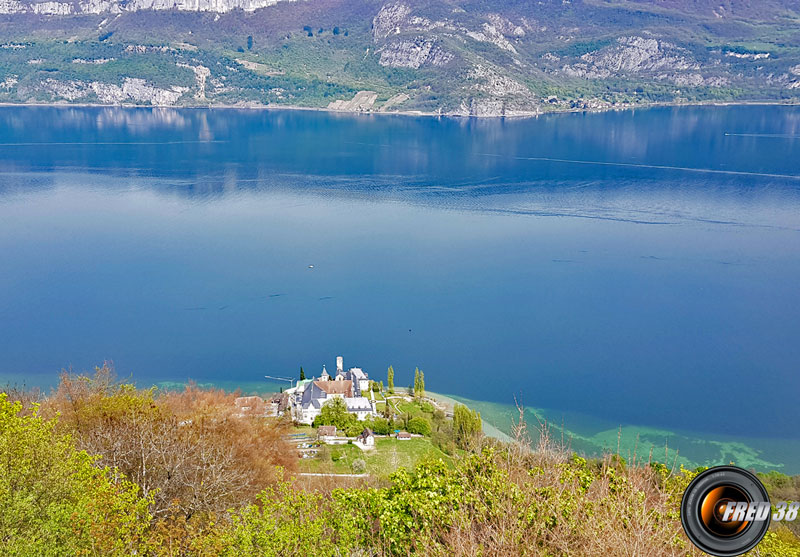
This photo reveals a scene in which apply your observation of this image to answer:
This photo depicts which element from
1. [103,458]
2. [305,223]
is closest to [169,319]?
[305,223]

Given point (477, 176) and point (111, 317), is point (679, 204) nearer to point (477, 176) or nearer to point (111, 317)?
point (477, 176)

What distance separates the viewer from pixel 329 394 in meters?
27.8

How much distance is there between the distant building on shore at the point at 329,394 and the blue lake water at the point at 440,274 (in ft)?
7.81

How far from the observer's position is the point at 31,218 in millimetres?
55344

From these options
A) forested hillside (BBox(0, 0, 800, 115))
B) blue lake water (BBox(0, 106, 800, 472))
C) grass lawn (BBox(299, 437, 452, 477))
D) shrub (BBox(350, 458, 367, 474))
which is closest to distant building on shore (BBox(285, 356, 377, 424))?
blue lake water (BBox(0, 106, 800, 472))

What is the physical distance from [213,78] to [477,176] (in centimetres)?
11071

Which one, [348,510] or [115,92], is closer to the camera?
[348,510]

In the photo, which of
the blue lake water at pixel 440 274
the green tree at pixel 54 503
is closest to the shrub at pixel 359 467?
the blue lake water at pixel 440 274

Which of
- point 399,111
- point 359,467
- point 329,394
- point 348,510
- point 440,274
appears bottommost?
point 359,467

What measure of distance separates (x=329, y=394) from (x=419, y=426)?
4.90m

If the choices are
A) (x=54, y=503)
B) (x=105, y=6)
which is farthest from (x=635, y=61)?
(x=54, y=503)

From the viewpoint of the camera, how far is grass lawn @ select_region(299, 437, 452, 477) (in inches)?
853

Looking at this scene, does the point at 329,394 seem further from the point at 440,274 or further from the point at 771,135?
the point at 771,135

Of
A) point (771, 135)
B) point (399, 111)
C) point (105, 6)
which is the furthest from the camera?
point (105, 6)
